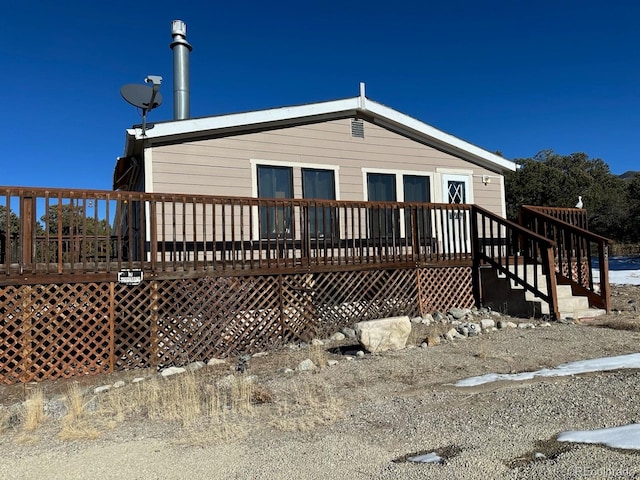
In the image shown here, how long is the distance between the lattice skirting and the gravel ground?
0.79 meters

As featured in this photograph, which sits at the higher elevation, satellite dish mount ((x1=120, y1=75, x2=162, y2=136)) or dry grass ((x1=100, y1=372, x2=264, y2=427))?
satellite dish mount ((x1=120, y1=75, x2=162, y2=136))

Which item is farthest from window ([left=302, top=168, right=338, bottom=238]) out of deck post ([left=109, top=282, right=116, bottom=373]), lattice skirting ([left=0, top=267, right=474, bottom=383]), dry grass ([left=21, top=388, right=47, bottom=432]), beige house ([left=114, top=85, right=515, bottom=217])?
dry grass ([left=21, top=388, right=47, bottom=432])

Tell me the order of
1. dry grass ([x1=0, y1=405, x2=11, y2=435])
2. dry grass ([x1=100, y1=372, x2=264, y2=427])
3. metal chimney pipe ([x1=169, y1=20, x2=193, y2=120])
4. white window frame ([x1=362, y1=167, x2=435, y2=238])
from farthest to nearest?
metal chimney pipe ([x1=169, y1=20, x2=193, y2=120]), white window frame ([x1=362, y1=167, x2=435, y2=238]), dry grass ([x1=100, y1=372, x2=264, y2=427]), dry grass ([x1=0, y1=405, x2=11, y2=435])

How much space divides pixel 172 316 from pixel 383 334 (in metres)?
2.72

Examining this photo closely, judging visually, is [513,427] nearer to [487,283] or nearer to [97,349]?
[97,349]

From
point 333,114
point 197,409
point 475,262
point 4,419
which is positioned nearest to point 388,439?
point 197,409

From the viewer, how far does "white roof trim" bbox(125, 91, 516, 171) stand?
8250mm

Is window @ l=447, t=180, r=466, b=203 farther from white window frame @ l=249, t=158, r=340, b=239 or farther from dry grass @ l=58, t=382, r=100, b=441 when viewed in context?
dry grass @ l=58, t=382, r=100, b=441

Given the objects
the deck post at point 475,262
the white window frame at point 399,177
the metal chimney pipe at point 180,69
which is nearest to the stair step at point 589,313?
the deck post at point 475,262

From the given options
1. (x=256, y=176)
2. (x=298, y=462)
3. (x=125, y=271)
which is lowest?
(x=298, y=462)

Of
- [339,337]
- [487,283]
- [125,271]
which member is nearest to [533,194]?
[487,283]

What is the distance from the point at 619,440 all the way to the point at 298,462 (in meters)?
2.00

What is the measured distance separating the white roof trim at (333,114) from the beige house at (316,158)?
0.02 m

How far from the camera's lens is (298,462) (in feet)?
10.2
